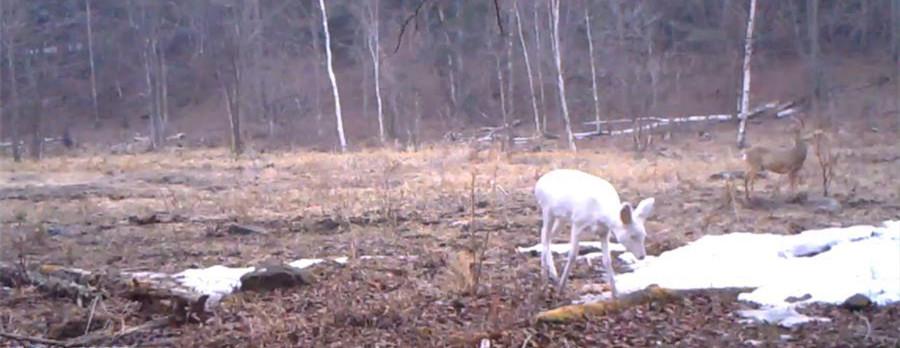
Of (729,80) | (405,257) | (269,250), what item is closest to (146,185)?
(269,250)

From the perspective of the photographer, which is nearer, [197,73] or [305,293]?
[305,293]

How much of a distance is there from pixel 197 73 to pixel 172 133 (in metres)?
8.08

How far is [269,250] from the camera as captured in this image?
11227mm

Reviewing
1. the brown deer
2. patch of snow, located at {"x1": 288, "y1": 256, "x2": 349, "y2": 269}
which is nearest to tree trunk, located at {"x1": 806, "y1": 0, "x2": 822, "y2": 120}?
the brown deer

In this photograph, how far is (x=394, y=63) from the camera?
48.8 m

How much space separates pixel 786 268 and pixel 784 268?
16 mm

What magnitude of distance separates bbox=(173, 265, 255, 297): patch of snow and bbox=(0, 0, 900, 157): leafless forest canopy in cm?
2585

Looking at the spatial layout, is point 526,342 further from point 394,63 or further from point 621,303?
point 394,63

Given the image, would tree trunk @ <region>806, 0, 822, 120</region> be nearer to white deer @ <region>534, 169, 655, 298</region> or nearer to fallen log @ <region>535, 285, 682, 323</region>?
white deer @ <region>534, 169, 655, 298</region>

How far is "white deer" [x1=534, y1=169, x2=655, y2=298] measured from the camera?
761 cm

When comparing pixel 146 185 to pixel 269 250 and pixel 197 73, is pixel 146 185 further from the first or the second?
pixel 197 73

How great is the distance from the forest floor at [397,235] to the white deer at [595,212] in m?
0.49

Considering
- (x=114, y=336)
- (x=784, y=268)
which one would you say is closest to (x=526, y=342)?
(x=114, y=336)

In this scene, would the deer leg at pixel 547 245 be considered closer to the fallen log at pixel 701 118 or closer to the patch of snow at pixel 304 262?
the patch of snow at pixel 304 262
